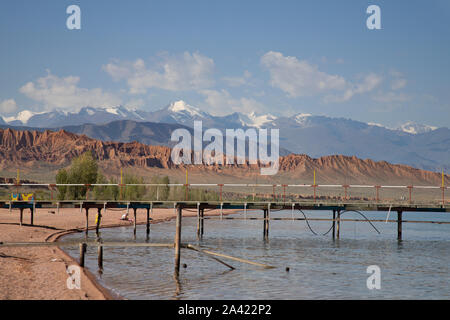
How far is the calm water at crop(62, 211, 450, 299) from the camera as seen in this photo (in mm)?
21250

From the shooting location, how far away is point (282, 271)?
26156 millimetres

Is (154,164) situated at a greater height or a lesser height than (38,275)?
greater

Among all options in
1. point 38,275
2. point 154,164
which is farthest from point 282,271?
point 154,164

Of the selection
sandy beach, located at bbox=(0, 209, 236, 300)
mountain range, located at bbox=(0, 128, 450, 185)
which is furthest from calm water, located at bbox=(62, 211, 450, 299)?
mountain range, located at bbox=(0, 128, 450, 185)

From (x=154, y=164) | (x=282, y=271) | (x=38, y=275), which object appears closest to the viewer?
(x=38, y=275)

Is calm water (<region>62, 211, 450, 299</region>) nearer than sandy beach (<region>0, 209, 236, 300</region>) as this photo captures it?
No

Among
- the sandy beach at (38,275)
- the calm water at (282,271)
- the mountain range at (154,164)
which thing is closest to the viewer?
the sandy beach at (38,275)

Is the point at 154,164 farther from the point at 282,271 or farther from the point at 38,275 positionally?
the point at 38,275

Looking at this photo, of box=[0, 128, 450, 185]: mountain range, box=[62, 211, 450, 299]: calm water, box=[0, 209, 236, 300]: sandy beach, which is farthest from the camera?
box=[0, 128, 450, 185]: mountain range

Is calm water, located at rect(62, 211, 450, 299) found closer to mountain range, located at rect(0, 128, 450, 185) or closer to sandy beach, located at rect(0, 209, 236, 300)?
sandy beach, located at rect(0, 209, 236, 300)

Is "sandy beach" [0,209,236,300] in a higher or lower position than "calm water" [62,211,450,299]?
higher

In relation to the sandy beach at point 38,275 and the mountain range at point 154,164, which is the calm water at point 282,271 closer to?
the sandy beach at point 38,275

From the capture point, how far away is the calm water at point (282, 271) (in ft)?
69.7

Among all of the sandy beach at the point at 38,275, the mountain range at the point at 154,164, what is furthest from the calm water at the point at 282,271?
the mountain range at the point at 154,164
